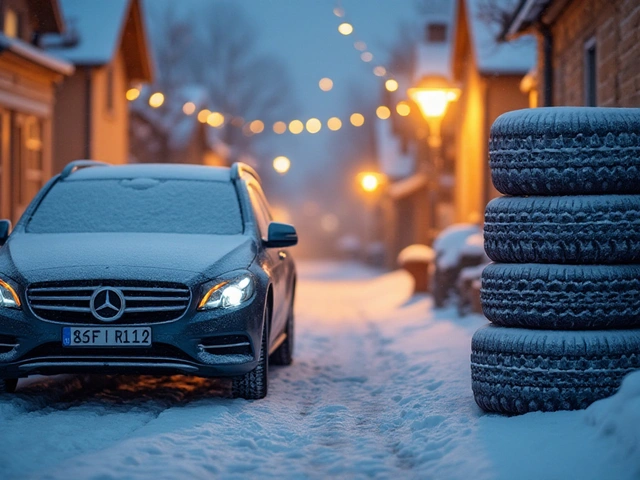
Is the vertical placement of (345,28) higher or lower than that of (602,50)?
higher

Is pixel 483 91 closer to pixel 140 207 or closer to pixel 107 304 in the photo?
pixel 140 207

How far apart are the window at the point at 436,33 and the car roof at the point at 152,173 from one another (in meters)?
34.5

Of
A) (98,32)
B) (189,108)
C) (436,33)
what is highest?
(436,33)

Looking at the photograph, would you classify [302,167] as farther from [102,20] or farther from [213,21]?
[102,20]

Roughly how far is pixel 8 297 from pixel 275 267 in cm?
224

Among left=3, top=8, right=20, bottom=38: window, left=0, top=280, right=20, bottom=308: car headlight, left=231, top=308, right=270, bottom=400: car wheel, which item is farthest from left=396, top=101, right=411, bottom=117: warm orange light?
left=0, top=280, right=20, bottom=308: car headlight

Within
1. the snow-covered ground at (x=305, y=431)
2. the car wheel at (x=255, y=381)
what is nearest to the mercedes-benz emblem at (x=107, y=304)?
the snow-covered ground at (x=305, y=431)

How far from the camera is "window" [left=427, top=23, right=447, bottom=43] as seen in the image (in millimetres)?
42719

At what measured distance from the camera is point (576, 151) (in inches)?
261

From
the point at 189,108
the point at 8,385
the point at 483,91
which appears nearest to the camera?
the point at 8,385

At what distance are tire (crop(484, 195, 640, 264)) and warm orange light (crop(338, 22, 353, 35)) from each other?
1366 centimetres

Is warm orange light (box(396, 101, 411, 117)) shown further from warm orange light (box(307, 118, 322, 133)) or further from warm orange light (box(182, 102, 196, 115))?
warm orange light (box(307, 118, 322, 133))

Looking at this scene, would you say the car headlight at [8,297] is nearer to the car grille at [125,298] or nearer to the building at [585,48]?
the car grille at [125,298]

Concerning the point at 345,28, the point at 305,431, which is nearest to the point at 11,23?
the point at 345,28
